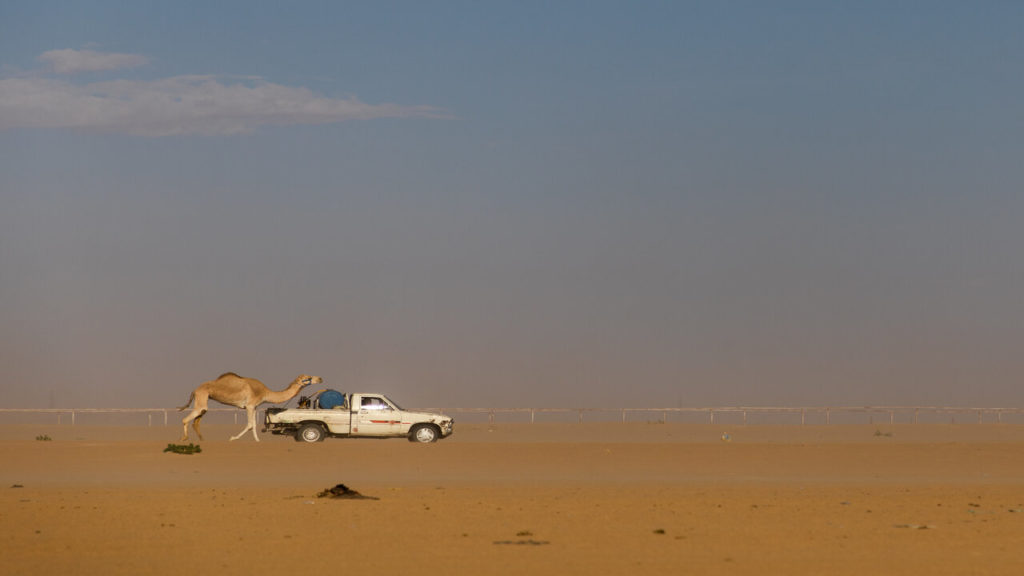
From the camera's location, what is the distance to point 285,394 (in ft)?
152

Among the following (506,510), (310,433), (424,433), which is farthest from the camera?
(424,433)

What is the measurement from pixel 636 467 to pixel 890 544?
17.1 m

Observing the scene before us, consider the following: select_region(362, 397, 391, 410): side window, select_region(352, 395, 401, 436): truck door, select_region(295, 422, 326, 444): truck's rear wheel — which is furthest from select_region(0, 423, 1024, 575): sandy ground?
select_region(362, 397, 391, 410): side window

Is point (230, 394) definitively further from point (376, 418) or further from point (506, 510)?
point (506, 510)

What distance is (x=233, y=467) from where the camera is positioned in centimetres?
3466

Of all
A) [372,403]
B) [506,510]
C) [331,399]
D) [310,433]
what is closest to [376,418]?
[372,403]

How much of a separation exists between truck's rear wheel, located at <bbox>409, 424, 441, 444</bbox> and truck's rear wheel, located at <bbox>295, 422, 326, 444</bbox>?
115 inches

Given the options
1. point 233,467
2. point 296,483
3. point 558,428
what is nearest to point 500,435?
point 558,428

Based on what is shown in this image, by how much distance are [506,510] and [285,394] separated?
24.3 metres

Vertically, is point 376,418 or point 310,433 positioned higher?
point 376,418

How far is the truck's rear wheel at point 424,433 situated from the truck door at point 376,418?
0.51 meters

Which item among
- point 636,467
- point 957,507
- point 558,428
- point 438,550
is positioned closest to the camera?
point 438,550

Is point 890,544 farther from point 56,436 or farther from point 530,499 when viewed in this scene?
point 56,436

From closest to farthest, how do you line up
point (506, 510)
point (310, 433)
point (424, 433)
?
point (506, 510), point (310, 433), point (424, 433)
